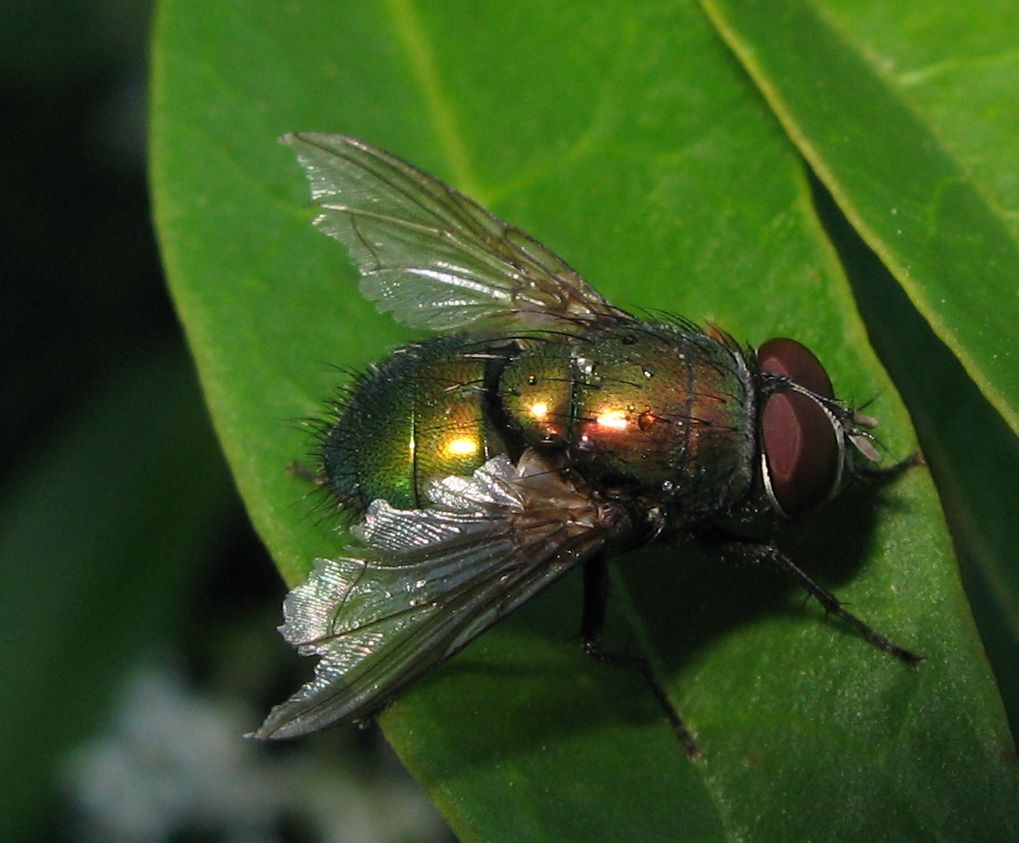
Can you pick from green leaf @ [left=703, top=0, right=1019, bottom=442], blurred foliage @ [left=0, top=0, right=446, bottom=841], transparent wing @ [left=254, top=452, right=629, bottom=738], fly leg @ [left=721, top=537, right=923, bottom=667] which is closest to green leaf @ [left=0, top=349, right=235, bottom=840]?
blurred foliage @ [left=0, top=0, right=446, bottom=841]

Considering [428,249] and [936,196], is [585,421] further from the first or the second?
[936,196]

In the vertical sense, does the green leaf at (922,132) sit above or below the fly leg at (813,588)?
above

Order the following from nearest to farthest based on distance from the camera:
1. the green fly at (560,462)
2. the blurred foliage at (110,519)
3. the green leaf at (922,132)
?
the green leaf at (922,132) < the green fly at (560,462) < the blurred foliage at (110,519)

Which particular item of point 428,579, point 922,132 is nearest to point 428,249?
point 428,579

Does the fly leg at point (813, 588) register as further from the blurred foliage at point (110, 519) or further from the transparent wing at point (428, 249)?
the blurred foliage at point (110, 519)

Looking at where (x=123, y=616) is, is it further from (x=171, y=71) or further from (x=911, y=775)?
(x=911, y=775)

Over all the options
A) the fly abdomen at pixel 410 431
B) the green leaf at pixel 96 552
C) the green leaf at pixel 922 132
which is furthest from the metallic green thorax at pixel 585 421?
the green leaf at pixel 96 552
